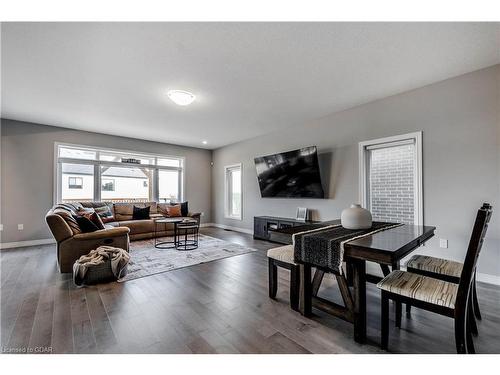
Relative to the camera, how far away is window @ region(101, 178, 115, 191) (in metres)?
5.72

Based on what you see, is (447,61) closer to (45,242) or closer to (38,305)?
(38,305)

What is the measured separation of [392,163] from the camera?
141 inches

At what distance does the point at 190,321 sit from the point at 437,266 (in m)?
2.05

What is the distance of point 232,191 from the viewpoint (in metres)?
7.00

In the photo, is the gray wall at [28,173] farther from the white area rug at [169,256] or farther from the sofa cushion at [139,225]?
the white area rug at [169,256]

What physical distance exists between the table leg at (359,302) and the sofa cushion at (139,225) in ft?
15.6

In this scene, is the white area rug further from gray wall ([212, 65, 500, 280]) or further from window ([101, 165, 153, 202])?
gray wall ([212, 65, 500, 280])

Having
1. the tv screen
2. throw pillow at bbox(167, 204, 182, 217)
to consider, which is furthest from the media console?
throw pillow at bbox(167, 204, 182, 217)

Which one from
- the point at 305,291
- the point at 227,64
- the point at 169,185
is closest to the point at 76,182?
the point at 169,185

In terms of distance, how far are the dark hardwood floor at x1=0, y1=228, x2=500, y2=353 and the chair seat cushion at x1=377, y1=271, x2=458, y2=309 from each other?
0.41 metres

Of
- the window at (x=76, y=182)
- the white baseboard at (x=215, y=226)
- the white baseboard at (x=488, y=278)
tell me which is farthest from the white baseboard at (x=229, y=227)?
the white baseboard at (x=488, y=278)

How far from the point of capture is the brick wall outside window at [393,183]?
3.39 meters

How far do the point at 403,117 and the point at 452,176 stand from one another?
104cm
